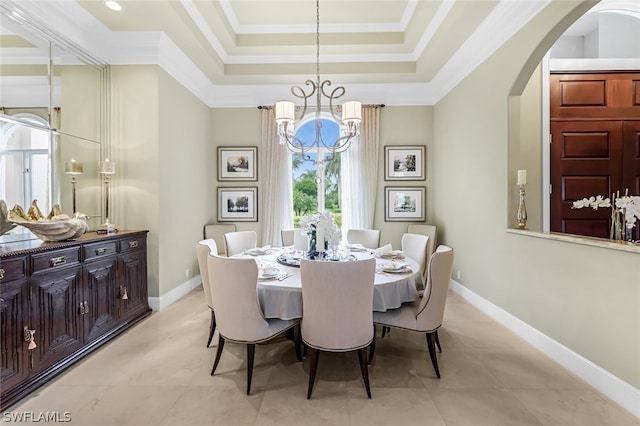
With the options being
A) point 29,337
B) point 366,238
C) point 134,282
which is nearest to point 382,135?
point 366,238

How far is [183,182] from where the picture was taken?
4160 mm

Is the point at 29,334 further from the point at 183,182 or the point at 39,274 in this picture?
the point at 183,182

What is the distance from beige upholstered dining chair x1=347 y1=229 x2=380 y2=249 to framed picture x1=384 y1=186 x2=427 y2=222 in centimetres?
115

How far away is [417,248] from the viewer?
3176 mm

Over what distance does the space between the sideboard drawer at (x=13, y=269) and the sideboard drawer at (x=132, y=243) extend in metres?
1.00

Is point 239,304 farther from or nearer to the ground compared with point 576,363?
farther from the ground

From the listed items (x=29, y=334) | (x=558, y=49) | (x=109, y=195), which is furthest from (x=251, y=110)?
(x=558, y=49)

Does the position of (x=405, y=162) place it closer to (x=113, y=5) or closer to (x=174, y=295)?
(x=174, y=295)

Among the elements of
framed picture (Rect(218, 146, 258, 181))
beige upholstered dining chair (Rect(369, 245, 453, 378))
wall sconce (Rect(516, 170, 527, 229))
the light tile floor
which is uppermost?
framed picture (Rect(218, 146, 258, 181))

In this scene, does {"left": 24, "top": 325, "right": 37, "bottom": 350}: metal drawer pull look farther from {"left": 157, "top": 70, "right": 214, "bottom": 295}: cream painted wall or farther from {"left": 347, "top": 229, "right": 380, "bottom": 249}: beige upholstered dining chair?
{"left": 347, "top": 229, "right": 380, "bottom": 249}: beige upholstered dining chair

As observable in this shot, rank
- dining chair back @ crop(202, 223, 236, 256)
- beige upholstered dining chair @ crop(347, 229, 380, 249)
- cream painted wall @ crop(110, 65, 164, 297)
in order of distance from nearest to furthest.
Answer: cream painted wall @ crop(110, 65, 164, 297)
beige upholstered dining chair @ crop(347, 229, 380, 249)
dining chair back @ crop(202, 223, 236, 256)

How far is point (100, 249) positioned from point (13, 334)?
0.93 metres

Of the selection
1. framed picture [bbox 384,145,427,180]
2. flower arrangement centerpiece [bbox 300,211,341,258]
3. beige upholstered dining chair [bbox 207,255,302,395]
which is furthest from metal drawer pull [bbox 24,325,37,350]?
framed picture [bbox 384,145,427,180]

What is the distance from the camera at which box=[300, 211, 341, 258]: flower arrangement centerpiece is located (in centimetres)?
262
